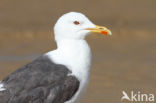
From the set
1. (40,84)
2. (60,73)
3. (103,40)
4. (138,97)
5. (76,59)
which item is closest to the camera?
(40,84)

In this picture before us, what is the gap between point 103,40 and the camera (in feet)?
41.0

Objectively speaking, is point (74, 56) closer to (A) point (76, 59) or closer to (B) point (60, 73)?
(A) point (76, 59)

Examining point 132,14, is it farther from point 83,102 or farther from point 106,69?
point 83,102

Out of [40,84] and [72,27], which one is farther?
[72,27]

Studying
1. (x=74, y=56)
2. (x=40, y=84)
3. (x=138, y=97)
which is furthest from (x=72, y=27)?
(x=138, y=97)

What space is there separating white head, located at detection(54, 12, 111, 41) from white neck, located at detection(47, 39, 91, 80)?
60 millimetres

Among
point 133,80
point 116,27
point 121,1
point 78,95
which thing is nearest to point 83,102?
point 133,80

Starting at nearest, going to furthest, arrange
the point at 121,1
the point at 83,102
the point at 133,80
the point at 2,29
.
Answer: the point at 83,102 → the point at 133,80 → the point at 2,29 → the point at 121,1

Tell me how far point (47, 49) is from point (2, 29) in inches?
69.3

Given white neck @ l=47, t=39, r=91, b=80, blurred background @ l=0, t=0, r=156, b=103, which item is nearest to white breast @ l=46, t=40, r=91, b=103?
white neck @ l=47, t=39, r=91, b=80

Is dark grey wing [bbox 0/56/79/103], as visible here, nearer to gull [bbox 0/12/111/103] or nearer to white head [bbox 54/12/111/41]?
gull [bbox 0/12/111/103]

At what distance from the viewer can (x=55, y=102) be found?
663 centimetres

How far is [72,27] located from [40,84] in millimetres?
786

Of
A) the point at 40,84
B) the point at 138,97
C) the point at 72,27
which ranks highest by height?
the point at 72,27
